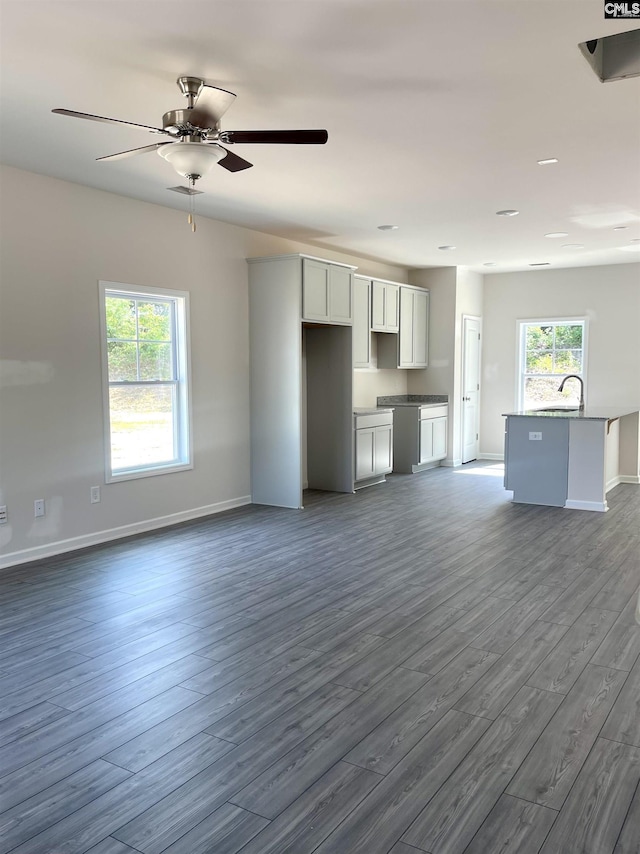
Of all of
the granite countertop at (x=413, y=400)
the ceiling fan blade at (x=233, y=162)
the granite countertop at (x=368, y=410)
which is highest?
the ceiling fan blade at (x=233, y=162)

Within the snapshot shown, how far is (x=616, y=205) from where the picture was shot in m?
5.63

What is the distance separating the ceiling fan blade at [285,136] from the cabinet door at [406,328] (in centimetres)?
585

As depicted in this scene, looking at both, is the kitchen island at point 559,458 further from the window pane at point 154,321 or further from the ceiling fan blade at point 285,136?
the ceiling fan blade at point 285,136

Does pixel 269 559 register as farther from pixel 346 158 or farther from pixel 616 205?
pixel 616 205

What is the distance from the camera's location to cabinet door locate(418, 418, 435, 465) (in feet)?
28.3

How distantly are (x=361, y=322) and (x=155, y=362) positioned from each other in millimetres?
2807

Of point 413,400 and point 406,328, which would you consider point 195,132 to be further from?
point 413,400

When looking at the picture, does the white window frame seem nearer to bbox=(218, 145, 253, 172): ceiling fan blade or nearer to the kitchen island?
the kitchen island

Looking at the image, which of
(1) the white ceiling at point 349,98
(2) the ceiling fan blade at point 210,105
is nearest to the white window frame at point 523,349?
(1) the white ceiling at point 349,98

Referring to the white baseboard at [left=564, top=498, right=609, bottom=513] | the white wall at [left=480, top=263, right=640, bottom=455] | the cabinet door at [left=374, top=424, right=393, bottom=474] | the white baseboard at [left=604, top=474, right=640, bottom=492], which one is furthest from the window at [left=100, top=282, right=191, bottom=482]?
the white wall at [left=480, top=263, right=640, bottom=455]

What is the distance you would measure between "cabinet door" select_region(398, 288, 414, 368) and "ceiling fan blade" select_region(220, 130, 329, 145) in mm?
5855

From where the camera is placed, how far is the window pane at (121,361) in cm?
533

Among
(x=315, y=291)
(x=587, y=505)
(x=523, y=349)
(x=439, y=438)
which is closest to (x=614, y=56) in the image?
(x=315, y=291)

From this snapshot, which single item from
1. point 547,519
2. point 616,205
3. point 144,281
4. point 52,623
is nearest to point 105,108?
point 144,281
